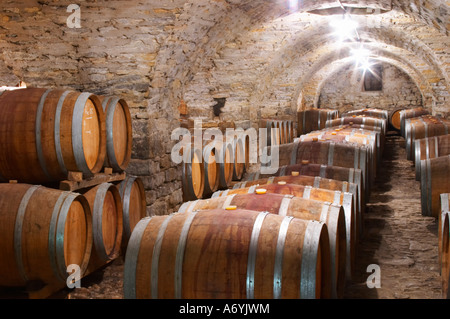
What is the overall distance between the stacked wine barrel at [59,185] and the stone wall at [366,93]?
17658 millimetres

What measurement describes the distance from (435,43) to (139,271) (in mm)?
9286

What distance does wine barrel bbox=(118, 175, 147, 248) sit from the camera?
4426 mm

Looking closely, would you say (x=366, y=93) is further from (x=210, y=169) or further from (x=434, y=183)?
(x=434, y=183)

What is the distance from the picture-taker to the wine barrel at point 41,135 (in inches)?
144

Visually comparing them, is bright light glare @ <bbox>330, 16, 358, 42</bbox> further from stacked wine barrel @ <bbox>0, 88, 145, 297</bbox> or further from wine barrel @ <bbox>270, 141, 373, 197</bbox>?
stacked wine barrel @ <bbox>0, 88, 145, 297</bbox>

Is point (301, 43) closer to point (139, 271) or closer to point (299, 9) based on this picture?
point (299, 9)

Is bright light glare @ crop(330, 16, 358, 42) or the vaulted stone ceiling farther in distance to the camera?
bright light glare @ crop(330, 16, 358, 42)

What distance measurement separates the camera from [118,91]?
536 centimetres

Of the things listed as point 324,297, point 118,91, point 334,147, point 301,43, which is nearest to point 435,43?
point 301,43

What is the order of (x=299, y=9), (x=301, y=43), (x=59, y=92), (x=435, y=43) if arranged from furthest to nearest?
(x=301, y=43)
(x=435, y=43)
(x=299, y=9)
(x=59, y=92)

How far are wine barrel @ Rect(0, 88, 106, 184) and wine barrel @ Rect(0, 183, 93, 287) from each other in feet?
1.17

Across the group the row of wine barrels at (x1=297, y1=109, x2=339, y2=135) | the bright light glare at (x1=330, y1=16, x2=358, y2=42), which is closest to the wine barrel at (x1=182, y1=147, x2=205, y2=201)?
the bright light glare at (x1=330, y1=16, x2=358, y2=42)

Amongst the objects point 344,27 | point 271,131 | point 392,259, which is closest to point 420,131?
point 344,27

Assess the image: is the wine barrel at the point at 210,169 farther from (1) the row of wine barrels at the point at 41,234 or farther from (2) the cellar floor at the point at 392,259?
(1) the row of wine barrels at the point at 41,234
